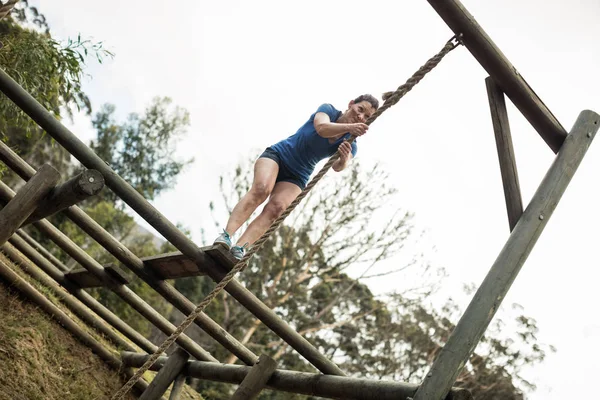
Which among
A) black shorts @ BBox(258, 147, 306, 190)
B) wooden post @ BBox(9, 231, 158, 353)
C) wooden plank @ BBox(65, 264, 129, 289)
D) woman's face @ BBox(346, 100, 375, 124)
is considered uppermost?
woman's face @ BBox(346, 100, 375, 124)

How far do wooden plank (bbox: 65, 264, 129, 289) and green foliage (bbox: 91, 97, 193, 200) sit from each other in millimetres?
19232

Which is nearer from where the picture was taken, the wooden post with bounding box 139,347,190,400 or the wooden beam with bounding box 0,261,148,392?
the wooden post with bounding box 139,347,190,400

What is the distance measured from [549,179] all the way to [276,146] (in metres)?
1.95

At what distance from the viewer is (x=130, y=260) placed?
3.88 metres

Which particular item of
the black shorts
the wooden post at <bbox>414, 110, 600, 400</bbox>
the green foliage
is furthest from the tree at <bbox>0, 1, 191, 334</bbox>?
the wooden post at <bbox>414, 110, 600, 400</bbox>

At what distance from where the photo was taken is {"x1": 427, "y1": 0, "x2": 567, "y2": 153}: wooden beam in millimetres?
3238

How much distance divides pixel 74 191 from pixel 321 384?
194 centimetres

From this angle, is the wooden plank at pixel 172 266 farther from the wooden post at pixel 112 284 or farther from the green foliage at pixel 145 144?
the green foliage at pixel 145 144

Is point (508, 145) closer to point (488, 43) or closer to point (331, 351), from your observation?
point (488, 43)

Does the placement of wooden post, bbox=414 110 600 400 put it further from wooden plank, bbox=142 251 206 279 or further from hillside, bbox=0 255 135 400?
hillside, bbox=0 255 135 400

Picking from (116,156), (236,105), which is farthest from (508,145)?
(116,156)

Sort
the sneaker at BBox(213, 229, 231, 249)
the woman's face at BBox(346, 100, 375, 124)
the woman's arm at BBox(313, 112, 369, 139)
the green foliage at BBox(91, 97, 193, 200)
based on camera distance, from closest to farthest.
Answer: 1. the sneaker at BBox(213, 229, 231, 249)
2. the woman's arm at BBox(313, 112, 369, 139)
3. the woman's face at BBox(346, 100, 375, 124)
4. the green foliage at BBox(91, 97, 193, 200)

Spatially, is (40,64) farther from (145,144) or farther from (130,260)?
(145,144)

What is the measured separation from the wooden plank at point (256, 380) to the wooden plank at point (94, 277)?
1455mm
